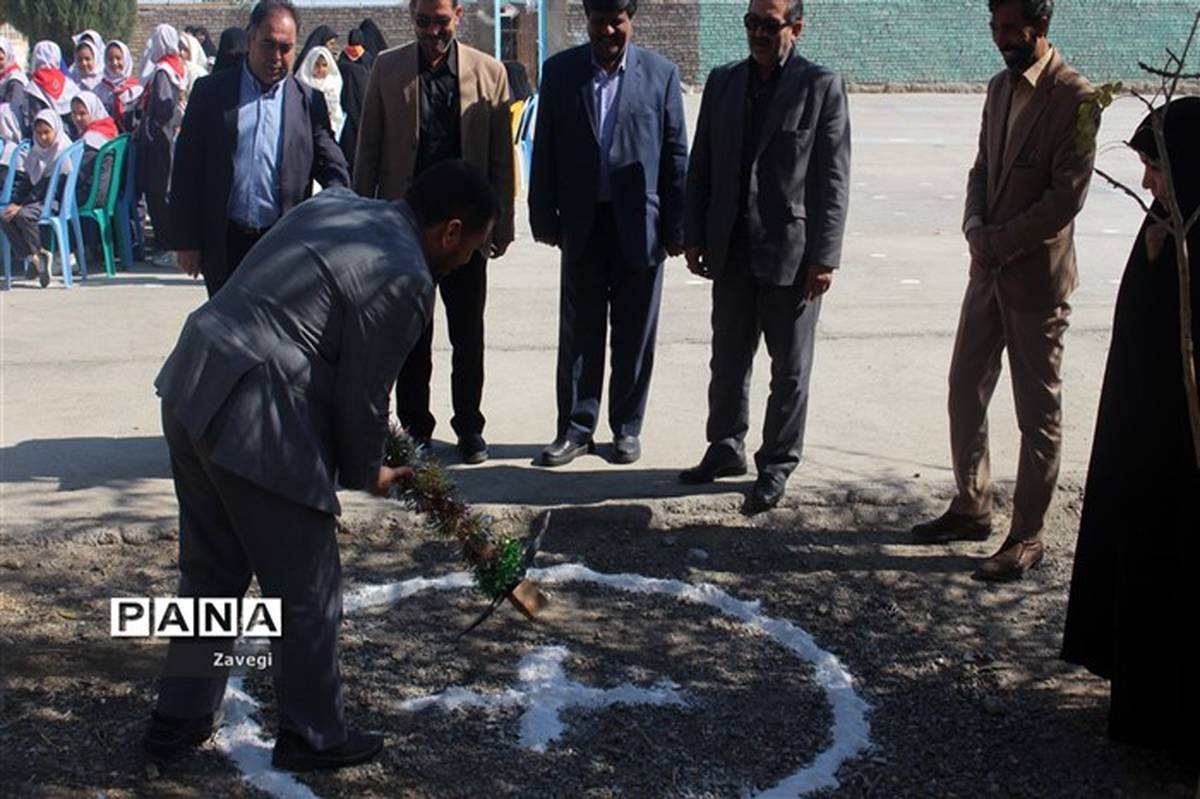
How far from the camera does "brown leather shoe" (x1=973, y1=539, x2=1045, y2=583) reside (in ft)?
18.4

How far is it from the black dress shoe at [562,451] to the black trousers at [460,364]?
37cm

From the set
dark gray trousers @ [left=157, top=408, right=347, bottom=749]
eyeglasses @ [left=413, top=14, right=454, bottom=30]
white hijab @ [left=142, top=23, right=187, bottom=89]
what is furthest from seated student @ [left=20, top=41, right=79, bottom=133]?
dark gray trousers @ [left=157, top=408, right=347, bottom=749]

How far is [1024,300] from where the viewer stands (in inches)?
215

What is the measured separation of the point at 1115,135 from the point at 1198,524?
1947cm

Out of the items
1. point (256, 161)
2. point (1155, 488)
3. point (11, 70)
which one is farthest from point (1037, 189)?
point (11, 70)

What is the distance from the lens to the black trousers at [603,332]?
6.71 metres

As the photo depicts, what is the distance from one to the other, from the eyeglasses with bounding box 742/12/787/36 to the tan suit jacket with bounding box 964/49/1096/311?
918 mm

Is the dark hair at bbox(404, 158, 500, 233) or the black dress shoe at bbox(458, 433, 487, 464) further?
the black dress shoe at bbox(458, 433, 487, 464)

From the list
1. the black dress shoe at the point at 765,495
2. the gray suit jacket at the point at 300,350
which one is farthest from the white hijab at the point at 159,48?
the gray suit jacket at the point at 300,350

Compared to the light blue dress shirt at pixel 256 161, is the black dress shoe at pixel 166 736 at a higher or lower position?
lower

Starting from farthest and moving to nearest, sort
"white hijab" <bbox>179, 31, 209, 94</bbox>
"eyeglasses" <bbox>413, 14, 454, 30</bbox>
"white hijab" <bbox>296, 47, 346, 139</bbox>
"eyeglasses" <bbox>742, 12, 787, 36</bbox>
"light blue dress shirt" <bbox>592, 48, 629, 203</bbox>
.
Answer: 1. "white hijab" <bbox>179, 31, 209, 94</bbox>
2. "white hijab" <bbox>296, 47, 346, 139</bbox>
3. "light blue dress shirt" <bbox>592, 48, 629, 203</bbox>
4. "eyeglasses" <bbox>413, 14, 454, 30</bbox>
5. "eyeglasses" <bbox>742, 12, 787, 36</bbox>

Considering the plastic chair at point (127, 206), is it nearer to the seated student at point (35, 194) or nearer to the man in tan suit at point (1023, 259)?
the seated student at point (35, 194)

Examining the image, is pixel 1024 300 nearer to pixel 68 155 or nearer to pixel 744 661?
pixel 744 661

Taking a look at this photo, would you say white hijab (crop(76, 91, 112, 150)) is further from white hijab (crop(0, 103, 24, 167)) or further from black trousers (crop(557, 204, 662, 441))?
black trousers (crop(557, 204, 662, 441))
